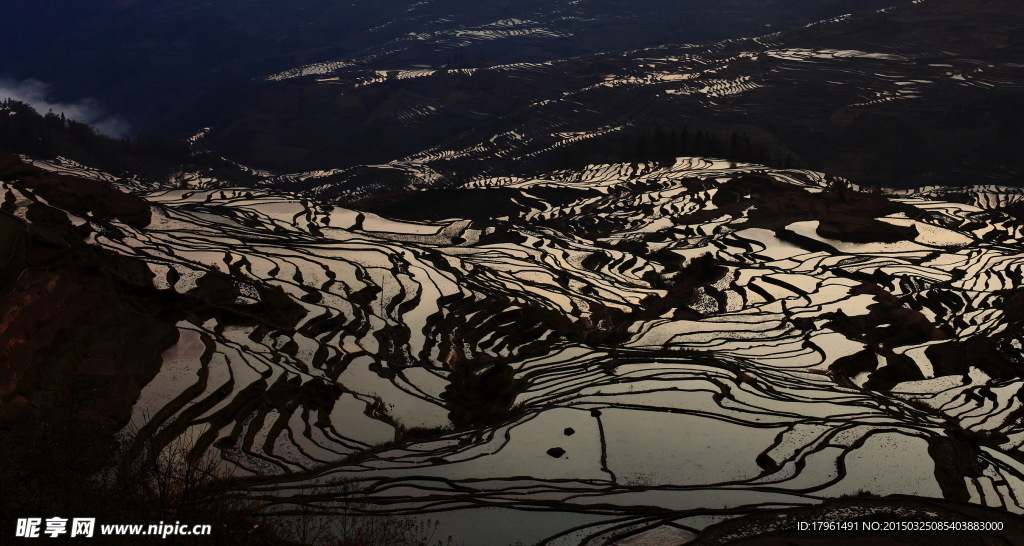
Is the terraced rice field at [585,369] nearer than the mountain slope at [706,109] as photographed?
Yes

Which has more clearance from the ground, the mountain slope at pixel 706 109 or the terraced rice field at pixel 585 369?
the terraced rice field at pixel 585 369

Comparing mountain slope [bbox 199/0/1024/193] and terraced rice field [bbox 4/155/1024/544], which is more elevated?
terraced rice field [bbox 4/155/1024/544]

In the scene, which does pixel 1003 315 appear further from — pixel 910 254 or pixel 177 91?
pixel 177 91

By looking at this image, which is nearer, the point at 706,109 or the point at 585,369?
the point at 585,369

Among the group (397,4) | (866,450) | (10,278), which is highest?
(10,278)

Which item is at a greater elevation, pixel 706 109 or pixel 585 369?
pixel 585 369

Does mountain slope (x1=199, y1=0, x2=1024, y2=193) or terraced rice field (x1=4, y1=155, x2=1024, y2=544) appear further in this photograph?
mountain slope (x1=199, y1=0, x2=1024, y2=193)

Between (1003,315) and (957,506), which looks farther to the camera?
(1003,315)

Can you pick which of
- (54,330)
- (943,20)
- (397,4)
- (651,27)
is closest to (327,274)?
(54,330)
